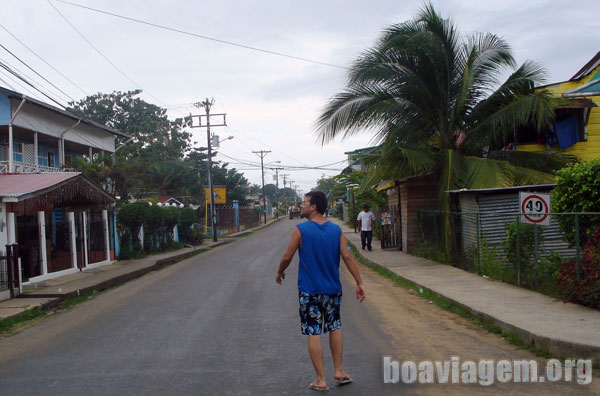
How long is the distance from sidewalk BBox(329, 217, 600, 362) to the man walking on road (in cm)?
270

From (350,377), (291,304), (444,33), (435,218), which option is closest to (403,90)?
(444,33)

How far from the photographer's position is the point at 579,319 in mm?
7469

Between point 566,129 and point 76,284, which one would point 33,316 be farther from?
point 566,129

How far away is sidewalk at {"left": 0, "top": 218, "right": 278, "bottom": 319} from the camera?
11.9m

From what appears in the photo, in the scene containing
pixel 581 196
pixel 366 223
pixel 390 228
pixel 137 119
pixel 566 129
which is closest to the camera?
pixel 581 196

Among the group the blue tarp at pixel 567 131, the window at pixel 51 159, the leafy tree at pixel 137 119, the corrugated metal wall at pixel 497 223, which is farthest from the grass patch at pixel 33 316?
the leafy tree at pixel 137 119

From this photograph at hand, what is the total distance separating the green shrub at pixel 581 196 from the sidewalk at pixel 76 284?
10.1 m

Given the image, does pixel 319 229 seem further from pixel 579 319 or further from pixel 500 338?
pixel 579 319

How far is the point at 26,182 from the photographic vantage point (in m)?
14.8

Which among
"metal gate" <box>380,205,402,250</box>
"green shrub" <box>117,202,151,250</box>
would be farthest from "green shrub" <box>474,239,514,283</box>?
"green shrub" <box>117,202,151,250</box>

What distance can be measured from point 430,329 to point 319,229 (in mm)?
3487

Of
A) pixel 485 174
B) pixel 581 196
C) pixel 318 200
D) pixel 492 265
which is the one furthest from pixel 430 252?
pixel 318 200

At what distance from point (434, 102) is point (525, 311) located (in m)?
9.25

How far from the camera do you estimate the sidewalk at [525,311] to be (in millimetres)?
6317
